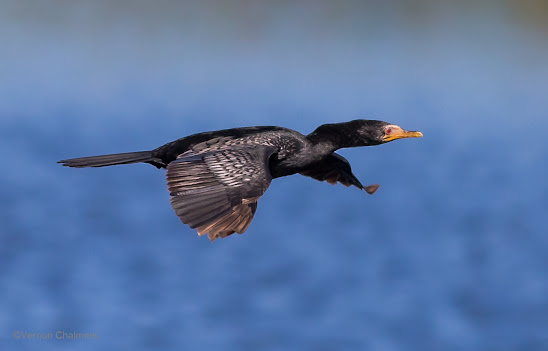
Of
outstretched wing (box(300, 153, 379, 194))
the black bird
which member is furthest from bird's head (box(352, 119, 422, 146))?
outstretched wing (box(300, 153, 379, 194))

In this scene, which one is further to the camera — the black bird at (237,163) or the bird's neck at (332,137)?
the bird's neck at (332,137)

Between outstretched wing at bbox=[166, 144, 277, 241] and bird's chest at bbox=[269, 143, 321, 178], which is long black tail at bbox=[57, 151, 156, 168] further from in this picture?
bird's chest at bbox=[269, 143, 321, 178]

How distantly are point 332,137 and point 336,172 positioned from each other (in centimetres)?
103

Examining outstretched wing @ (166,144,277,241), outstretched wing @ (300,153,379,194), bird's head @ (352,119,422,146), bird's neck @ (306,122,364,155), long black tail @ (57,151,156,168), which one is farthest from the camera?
outstretched wing @ (300,153,379,194)

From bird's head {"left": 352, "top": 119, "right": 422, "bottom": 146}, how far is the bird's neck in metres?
0.07

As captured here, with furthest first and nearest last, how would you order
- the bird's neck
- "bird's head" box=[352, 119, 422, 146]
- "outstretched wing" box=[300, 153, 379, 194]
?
1. "outstretched wing" box=[300, 153, 379, 194]
2. "bird's head" box=[352, 119, 422, 146]
3. the bird's neck

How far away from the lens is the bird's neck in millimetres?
10109

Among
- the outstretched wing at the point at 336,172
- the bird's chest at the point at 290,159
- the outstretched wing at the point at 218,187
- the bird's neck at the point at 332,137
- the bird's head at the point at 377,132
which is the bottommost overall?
the outstretched wing at the point at 218,187

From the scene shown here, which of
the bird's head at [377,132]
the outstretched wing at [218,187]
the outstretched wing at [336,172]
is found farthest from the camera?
the outstretched wing at [336,172]

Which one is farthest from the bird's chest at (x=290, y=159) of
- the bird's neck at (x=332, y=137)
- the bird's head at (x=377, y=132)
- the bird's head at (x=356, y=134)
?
the bird's head at (x=377, y=132)

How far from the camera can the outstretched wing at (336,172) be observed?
11.0 m

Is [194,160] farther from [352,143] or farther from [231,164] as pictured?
[352,143]

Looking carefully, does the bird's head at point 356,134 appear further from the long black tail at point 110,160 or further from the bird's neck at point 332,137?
the long black tail at point 110,160

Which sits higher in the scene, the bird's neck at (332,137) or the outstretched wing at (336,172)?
the outstretched wing at (336,172)
